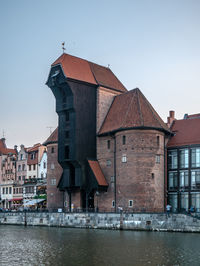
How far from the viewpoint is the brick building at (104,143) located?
207 feet

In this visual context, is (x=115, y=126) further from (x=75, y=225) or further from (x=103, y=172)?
(x=75, y=225)

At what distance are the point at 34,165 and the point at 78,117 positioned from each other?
3138 centimetres

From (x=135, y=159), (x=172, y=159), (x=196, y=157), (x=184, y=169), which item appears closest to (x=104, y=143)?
(x=135, y=159)

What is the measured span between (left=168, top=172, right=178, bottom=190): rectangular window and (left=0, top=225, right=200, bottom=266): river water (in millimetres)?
14085

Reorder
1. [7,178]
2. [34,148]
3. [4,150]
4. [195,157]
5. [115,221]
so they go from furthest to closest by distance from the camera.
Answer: [4,150], [7,178], [34,148], [195,157], [115,221]

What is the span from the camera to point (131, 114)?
66.3m

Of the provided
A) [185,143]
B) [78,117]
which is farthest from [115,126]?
[185,143]

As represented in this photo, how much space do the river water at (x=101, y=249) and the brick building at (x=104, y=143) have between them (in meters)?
11.4

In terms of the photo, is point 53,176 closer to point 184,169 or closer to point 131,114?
point 131,114

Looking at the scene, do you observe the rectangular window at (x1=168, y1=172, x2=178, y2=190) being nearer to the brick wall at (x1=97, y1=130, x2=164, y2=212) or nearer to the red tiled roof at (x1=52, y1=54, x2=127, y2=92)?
the brick wall at (x1=97, y1=130, x2=164, y2=212)

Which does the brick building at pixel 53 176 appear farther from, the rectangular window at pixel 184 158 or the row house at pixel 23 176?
the rectangular window at pixel 184 158

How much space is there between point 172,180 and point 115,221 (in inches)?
453

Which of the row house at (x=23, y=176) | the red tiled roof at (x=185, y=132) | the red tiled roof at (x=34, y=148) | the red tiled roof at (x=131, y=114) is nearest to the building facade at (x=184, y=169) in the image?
the red tiled roof at (x=185, y=132)

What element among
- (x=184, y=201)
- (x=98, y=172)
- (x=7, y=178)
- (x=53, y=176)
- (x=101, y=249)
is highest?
(x=98, y=172)
